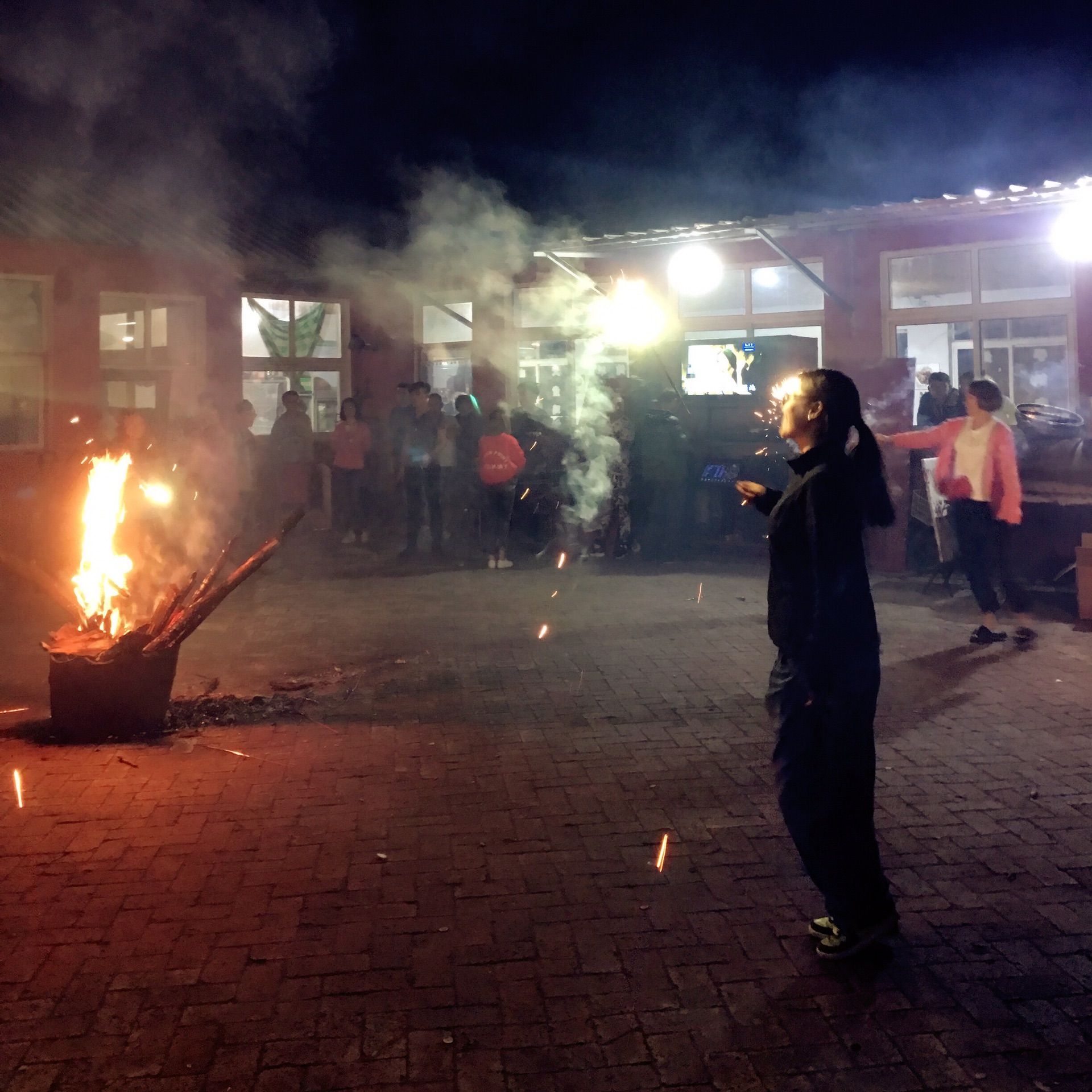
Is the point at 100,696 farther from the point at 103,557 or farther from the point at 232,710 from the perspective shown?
the point at 103,557

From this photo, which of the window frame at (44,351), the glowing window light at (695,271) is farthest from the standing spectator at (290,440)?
the glowing window light at (695,271)

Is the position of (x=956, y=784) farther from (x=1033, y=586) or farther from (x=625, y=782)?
(x=1033, y=586)

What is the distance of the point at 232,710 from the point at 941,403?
8603 mm

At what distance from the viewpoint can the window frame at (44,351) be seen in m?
12.4

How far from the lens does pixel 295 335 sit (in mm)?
15727

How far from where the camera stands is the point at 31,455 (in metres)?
12.3

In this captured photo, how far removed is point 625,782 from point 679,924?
1403mm

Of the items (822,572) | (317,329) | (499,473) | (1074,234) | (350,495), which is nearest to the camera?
(822,572)

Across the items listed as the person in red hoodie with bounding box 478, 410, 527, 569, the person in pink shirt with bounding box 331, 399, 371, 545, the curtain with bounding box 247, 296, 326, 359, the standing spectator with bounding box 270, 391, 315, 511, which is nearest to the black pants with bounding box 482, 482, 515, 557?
the person in red hoodie with bounding box 478, 410, 527, 569

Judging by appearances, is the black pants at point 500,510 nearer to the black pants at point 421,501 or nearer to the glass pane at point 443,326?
the black pants at point 421,501

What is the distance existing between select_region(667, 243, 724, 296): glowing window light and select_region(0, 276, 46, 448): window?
8.59 meters

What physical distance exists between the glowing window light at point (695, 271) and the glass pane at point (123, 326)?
7.54 metres

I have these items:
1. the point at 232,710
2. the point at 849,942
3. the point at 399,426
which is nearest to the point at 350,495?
the point at 399,426

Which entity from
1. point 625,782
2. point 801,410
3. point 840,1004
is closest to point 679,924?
point 840,1004
